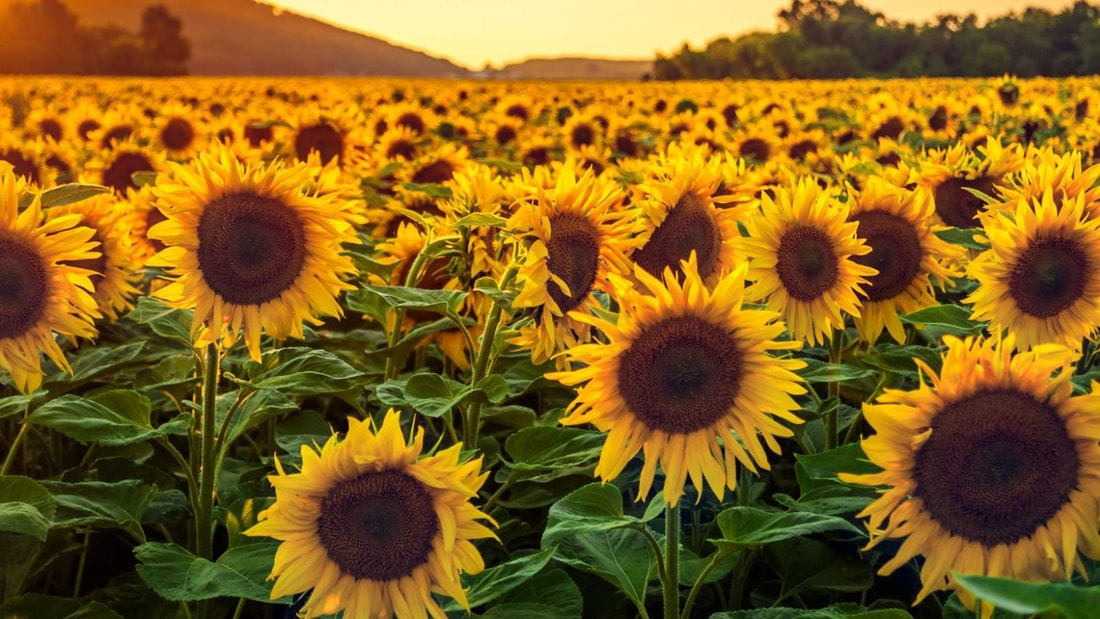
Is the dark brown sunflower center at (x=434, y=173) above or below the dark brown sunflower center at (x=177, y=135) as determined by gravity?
above

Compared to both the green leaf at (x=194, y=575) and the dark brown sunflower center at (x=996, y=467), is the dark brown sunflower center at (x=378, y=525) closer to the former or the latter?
the green leaf at (x=194, y=575)

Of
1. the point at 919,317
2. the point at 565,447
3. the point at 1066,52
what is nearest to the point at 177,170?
the point at 565,447

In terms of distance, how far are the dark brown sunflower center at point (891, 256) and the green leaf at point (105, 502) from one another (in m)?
2.53

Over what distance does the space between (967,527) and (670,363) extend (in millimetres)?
708

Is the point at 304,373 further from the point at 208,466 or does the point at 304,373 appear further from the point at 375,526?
the point at 375,526

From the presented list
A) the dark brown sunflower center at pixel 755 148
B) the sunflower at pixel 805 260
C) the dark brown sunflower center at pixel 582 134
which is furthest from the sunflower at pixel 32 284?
the dark brown sunflower center at pixel 582 134

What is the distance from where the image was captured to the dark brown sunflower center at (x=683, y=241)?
3.39 meters

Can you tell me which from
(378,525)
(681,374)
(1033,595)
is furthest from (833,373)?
(1033,595)

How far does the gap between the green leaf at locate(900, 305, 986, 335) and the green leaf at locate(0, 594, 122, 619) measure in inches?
98.0

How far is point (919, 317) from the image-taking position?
3.09 metres

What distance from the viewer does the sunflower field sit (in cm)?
208

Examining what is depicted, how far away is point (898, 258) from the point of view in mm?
3717

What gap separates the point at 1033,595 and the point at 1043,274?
181 centimetres

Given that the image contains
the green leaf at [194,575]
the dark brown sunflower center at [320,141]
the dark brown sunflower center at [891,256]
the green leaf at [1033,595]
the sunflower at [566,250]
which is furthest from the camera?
the dark brown sunflower center at [320,141]
